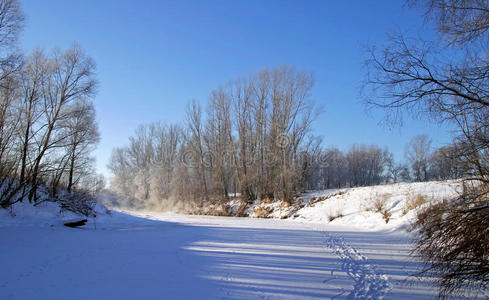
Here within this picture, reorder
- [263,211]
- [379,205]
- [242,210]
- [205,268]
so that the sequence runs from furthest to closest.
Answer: [242,210] < [263,211] < [379,205] < [205,268]

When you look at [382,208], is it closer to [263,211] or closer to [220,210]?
[263,211]

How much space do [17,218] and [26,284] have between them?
8.85m

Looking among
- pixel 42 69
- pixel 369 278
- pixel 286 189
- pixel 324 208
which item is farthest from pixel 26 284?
pixel 286 189

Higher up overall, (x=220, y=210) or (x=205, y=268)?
(x=205, y=268)

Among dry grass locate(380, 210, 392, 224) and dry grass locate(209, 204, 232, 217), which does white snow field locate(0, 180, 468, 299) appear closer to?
dry grass locate(380, 210, 392, 224)

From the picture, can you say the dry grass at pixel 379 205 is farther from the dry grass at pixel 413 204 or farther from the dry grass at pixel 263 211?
the dry grass at pixel 263 211

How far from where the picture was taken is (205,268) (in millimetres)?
5488

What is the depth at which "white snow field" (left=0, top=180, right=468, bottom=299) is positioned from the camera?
4.20 m

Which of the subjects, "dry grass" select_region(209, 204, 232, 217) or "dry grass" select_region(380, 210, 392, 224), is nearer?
"dry grass" select_region(380, 210, 392, 224)

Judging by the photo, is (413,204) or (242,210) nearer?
(413,204)

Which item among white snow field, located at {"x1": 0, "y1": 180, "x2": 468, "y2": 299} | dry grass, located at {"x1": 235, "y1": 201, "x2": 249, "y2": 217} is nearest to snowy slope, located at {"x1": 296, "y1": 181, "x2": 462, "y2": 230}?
white snow field, located at {"x1": 0, "y1": 180, "x2": 468, "y2": 299}

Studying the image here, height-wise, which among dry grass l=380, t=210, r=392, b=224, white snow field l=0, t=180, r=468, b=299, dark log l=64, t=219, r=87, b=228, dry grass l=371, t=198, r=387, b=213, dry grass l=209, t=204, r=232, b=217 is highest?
dry grass l=371, t=198, r=387, b=213

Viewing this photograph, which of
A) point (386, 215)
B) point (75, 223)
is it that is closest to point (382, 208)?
point (386, 215)

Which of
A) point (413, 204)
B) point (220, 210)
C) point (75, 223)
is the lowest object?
point (220, 210)
